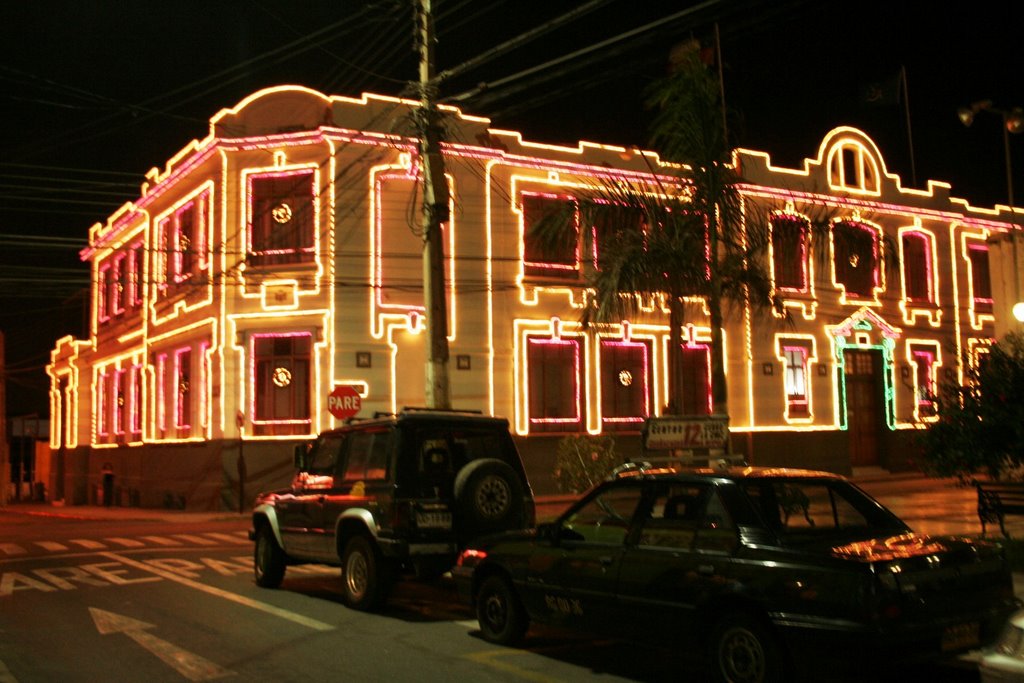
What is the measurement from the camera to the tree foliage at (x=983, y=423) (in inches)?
474

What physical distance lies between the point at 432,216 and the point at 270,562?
712cm

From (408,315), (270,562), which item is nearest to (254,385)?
(408,315)

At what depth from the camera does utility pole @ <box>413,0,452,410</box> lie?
17531mm

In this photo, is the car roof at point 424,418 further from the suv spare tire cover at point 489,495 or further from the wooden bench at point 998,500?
the wooden bench at point 998,500

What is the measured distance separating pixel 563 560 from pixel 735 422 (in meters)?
23.7

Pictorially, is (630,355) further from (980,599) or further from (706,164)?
(980,599)

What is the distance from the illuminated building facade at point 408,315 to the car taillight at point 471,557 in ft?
50.8

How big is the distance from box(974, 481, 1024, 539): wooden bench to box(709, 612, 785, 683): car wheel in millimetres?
8099

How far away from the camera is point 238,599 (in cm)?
1206

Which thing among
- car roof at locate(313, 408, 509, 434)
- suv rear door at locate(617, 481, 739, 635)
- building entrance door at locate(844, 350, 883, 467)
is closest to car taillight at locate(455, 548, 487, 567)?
car roof at locate(313, 408, 509, 434)

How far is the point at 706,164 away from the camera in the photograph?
16156 millimetres

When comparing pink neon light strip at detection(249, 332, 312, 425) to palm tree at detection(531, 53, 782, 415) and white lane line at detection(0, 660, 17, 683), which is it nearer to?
palm tree at detection(531, 53, 782, 415)

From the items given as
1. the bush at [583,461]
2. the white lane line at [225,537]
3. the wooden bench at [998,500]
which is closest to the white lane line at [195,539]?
the white lane line at [225,537]

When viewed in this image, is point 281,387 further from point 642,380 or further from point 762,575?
point 762,575
